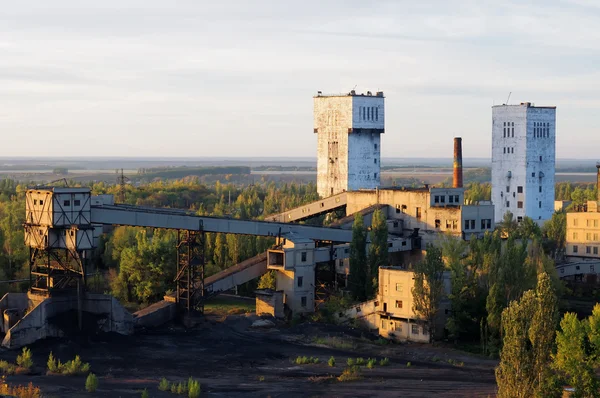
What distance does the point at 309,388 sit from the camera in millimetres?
44438

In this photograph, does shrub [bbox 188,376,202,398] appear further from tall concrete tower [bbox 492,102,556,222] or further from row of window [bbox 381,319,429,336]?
tall concrete tower [bbox 492,102,556,222]

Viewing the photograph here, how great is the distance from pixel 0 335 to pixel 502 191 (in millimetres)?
67022

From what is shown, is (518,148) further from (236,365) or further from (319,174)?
(236,365)

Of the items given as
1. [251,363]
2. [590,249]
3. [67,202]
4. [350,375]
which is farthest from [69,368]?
[590,249]

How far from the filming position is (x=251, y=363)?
1965 inches

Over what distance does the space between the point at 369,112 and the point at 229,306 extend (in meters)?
41.6

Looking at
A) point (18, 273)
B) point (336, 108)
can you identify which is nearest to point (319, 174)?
point (336, 108)

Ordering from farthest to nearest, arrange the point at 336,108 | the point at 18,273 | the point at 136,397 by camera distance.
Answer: the point at 336,108, the point at 18,273, the point at 136,397

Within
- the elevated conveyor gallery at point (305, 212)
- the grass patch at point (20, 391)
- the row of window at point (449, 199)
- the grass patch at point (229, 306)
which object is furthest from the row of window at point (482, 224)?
the grass patch at point (20, 391)

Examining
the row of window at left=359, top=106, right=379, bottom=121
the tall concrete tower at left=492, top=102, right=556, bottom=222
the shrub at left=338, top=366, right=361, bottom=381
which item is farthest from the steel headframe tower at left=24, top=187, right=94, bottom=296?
the tall concrete tower at left=492, top=102, right=556, bottom=222

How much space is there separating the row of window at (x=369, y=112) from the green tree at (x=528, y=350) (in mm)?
63842

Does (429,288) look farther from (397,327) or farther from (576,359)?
(576,359)

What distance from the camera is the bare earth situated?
43.9m

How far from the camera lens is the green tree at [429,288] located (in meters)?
54.5
